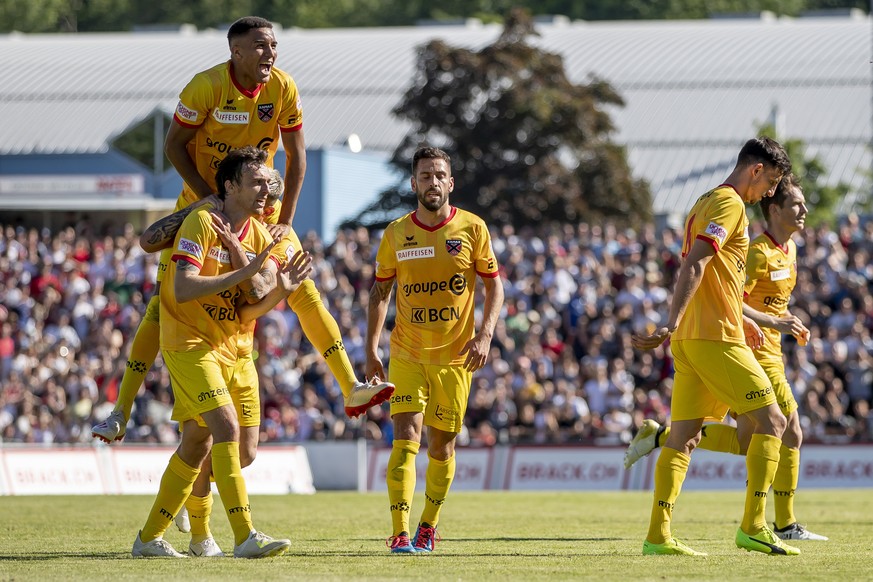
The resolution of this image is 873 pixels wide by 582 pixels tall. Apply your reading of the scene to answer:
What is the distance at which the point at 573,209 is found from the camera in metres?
41.0

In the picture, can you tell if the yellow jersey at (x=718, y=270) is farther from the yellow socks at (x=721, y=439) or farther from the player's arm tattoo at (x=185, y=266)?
the player's arm tattoo at (x=185, y=266)

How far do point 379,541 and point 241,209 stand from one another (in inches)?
134

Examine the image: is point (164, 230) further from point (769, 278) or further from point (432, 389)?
point (769, 278)

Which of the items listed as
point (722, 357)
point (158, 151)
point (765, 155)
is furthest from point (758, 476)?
point (158, 151)

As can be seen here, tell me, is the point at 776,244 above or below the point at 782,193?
below

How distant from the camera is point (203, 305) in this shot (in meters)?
10.4

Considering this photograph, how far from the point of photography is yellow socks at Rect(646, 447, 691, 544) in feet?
34.7

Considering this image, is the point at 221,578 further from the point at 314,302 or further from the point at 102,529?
the point at 102,529

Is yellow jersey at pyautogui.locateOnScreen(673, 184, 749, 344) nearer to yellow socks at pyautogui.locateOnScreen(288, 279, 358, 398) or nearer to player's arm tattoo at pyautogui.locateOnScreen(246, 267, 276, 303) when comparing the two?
yellow socks at pyautogui.locateOnScreen(288, 279, 358, 398)

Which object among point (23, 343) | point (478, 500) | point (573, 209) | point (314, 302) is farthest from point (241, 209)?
point (573, 209)

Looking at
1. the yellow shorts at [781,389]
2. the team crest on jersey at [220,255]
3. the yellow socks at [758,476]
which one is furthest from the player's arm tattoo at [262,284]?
the yellow shorts at [781,389]

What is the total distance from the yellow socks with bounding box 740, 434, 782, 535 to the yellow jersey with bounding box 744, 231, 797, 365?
7.68 ft

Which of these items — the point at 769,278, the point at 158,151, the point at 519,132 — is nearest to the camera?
the point at 769,278

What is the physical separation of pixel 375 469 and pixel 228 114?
16.4m
